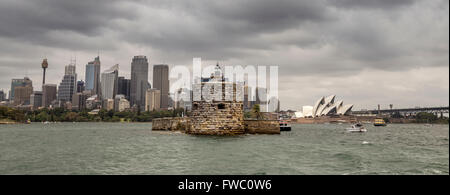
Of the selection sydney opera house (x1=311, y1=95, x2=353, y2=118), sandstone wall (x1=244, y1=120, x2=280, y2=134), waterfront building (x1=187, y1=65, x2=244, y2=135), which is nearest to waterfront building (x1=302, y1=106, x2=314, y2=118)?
sydney opera house (x1=311, y1=95, x2=353, y2=118)

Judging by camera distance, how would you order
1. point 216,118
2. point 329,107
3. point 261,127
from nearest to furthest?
point 216,118 < point 261,127 < point 329,107

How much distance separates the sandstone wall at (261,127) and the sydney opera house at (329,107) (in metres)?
106

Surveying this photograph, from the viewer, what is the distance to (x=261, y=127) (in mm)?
32625

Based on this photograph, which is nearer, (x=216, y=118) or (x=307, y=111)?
(x=216, y=118)

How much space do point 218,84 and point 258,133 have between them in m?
7.13

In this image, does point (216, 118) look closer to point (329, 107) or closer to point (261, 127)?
point (261, 127)

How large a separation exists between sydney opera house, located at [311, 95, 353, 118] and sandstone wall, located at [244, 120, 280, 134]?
105802 millimetres

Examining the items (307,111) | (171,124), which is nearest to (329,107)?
(307,111)

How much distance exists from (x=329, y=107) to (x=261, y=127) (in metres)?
109

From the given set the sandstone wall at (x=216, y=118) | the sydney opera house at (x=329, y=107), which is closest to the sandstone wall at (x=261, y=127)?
the sandstone wall at (x=216, y=118)

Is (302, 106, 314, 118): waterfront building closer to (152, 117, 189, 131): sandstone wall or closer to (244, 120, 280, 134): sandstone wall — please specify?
(152, 117, 189, 131): sandstone wall
